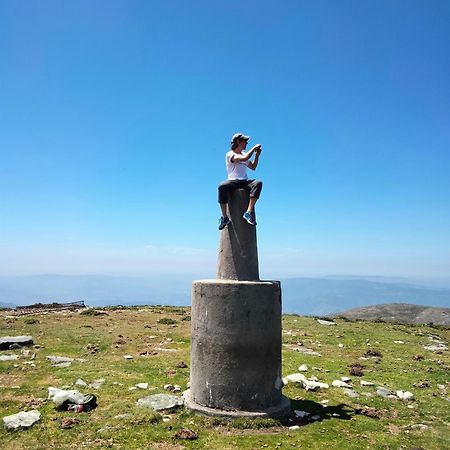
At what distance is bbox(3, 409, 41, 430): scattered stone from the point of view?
7.95 metres

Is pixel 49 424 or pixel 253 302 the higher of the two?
pixel 253 302

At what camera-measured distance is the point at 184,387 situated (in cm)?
1076

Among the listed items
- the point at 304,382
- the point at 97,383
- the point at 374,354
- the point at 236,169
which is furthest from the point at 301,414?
the point at 374,354

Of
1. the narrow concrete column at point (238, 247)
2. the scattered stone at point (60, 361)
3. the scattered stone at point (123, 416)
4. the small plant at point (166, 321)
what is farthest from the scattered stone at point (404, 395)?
the small plant at point (166, 321)

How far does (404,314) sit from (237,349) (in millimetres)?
30020

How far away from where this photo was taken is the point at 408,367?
1398cm

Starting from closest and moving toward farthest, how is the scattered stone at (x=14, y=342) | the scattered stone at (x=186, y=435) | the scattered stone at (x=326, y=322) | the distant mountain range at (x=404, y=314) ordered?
the scattered stone at (x=186, y=435)
the scattered stone at (x=14, y=342)
the scattered stone at (x=326, y=322)
the distant mountain range at (x=404, y=314)

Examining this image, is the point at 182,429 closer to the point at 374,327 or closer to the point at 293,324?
the point at 293,324

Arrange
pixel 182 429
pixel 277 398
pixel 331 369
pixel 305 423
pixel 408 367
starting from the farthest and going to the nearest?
pixel 408 367 → pixel 331 369 → pixel 277 398 → pixel 305 423 → pixel 182 429

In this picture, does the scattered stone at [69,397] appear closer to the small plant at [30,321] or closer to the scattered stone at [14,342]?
the scattered stone at [14,342]

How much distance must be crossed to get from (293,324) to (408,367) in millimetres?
9177

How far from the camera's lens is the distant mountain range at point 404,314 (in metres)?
32.2

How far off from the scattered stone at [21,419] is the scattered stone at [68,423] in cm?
57

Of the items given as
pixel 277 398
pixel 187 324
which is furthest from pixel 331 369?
pixel 187 324
